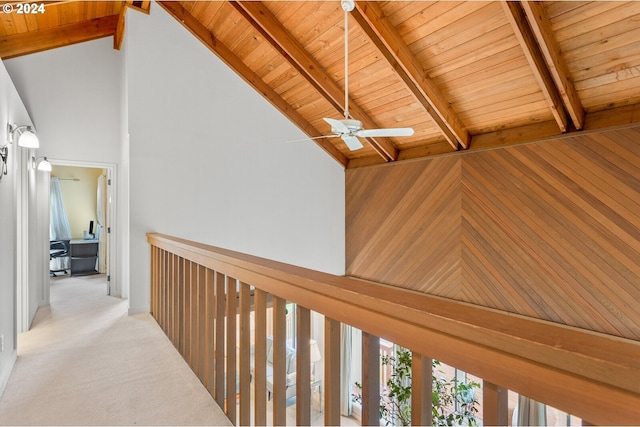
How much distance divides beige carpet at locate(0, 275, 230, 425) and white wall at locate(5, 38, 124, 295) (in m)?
1.96

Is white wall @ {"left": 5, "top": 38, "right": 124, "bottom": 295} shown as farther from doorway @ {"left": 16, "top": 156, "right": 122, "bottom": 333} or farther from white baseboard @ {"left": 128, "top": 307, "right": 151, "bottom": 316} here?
white baseboard @ {"left": 128, "top": 307, "right": 151, "bottom": 316}

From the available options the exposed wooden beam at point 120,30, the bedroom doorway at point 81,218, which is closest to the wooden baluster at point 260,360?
the exposed wooden beam at point 120,30

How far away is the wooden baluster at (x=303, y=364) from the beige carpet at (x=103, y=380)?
0.72 meters

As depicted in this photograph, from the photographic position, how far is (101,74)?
15.9ft

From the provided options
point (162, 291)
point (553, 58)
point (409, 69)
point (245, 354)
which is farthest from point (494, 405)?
point (409, 69)

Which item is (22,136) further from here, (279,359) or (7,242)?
(279,359)

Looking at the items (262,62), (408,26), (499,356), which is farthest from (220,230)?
(499,356)

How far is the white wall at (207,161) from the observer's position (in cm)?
412

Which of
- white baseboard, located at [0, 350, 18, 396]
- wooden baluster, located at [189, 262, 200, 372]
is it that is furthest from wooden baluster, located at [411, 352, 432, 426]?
white baseboard, located at [0, 350, 18, 396]

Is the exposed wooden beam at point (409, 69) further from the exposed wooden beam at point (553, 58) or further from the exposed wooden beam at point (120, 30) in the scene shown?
the exposed wooden beam at point (120, 30)

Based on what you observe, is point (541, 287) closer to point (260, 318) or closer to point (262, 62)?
point (260, 318)

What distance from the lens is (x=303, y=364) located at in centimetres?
116

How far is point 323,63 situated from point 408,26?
1315 mm

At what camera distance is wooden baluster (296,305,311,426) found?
1131mm
